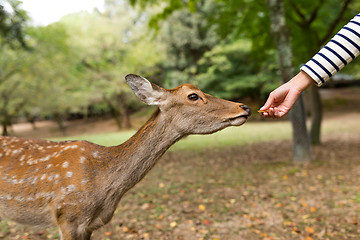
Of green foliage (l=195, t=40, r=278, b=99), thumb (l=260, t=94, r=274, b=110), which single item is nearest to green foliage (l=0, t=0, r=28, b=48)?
thumb (l=260, t=94, r=274, b=110)

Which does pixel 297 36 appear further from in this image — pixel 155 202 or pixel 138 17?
pixel 138 17

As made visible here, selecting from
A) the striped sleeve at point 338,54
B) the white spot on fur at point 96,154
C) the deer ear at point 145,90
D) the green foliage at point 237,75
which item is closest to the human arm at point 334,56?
the striped sleeve at point 338,54

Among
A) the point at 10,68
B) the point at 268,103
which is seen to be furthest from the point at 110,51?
the point at 268,103

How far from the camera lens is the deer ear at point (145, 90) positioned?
6.91ft

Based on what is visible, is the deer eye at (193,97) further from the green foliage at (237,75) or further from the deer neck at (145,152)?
the green foliage at (237,75)

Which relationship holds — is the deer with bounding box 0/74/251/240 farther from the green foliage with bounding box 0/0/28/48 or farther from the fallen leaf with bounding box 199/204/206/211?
the green foliage with bounding box 0/0/28/48

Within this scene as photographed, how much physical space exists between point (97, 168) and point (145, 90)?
2.43 feet

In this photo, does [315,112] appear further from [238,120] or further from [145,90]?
[145,90]

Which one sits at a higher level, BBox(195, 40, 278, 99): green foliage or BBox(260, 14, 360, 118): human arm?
BBox(195, 40, 278, 99): green foliage

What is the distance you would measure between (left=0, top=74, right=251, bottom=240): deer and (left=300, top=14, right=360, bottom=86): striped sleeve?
591mm

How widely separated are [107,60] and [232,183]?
1907cm

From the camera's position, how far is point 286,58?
20.6ft

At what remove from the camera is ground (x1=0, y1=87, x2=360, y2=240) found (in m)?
3.56

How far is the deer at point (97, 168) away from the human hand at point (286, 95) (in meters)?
0.21
